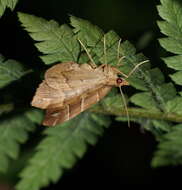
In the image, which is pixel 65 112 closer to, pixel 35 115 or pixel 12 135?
pixel 35 115

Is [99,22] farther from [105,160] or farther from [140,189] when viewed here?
[140,189]

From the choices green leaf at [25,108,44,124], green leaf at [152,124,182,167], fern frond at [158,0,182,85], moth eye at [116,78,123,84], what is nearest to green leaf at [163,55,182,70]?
fern frond at [158,0,182,85]

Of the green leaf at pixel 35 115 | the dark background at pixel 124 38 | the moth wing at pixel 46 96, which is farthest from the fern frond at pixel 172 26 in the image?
the green leaf at pixel 35 115

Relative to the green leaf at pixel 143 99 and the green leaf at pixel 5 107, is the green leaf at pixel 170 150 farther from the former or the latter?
the green leaf at pixel 5 107

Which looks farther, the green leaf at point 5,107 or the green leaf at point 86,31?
the green leaf at point 5,107

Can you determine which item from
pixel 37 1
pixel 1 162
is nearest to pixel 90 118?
pixel 1 162
